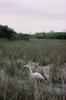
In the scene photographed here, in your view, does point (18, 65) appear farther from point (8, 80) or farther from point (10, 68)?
point (8, 80)

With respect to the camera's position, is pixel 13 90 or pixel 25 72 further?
pixel 25 72

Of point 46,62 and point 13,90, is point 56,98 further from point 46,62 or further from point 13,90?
point 46,62

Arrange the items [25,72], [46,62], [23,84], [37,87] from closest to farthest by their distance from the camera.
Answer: [37,87]
[23,84]
[25,72]
[46,62]

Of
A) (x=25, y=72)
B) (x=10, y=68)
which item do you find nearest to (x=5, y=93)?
(x=25, y=72)

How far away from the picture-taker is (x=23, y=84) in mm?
5969

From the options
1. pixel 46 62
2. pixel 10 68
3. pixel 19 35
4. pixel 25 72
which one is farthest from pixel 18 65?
pixel 19 35

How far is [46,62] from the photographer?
480 inches

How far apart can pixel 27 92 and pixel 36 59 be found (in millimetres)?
7197

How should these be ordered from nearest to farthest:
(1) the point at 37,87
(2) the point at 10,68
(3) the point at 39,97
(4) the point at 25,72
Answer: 1. (3) the point at 39,97
2. (1) the point at 37,87
3. (4) the point at 25,72
4. (2) the point at 10,68

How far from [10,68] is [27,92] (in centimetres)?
366

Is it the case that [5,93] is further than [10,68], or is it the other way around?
[10,68]

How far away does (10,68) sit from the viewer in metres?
9.21

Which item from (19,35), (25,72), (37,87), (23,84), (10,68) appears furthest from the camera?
(19,35)

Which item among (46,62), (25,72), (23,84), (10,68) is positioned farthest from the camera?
(46,62)
